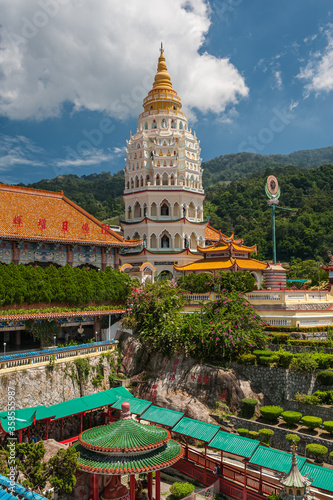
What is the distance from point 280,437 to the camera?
20.2 meters

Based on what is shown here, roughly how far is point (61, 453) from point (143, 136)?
1387 inches

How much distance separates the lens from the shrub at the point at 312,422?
64.2 ft

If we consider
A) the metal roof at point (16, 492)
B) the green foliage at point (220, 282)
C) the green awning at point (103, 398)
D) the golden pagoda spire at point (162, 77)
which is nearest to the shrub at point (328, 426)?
the green awning at point (103, 398)

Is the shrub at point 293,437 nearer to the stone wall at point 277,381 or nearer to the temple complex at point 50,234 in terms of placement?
the stone wall at point 277,381

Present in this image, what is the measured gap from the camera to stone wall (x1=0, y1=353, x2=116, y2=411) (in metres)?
21.1

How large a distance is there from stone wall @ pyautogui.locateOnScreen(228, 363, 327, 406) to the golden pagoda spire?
109 ft

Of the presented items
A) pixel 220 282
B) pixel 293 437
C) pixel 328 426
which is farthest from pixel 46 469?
pixel 220 282

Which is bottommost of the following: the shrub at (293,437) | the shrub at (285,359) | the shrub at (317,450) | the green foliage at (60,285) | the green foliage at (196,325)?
the shrub at (317,450)

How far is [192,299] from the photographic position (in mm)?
→ 32531

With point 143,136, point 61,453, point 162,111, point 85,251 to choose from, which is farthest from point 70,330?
Answer: point 162,111

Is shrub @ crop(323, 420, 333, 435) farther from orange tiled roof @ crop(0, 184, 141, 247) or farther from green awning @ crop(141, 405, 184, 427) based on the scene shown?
orange tiled roof @ crop(0, 184, 141, 247)

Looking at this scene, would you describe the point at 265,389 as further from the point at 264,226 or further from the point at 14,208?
the point at 264,226

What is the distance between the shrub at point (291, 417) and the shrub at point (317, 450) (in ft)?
6.61

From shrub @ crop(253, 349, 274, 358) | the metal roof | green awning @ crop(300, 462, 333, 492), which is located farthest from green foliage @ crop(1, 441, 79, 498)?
shrub @ crop(253, 349, 274, 358)
